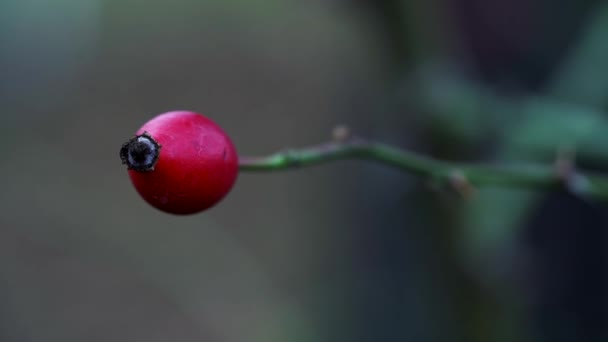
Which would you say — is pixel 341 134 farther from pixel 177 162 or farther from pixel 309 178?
pixel 309 178

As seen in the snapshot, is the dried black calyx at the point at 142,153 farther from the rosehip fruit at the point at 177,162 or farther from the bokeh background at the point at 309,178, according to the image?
the bokeh background at the point at 309,178

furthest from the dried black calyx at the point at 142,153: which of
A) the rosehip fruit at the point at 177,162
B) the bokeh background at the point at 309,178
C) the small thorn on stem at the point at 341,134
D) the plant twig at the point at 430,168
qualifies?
the bokeh background at the point at 309,178

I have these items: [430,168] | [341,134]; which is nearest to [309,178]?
[430,168]

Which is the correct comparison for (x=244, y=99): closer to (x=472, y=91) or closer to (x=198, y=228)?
(x=198, y=228)

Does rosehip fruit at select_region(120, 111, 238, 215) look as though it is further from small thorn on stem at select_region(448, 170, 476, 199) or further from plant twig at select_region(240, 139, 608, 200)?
small thorn on stem at select_region(448, 170, 476, 199)

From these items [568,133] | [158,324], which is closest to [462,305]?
[568,133]

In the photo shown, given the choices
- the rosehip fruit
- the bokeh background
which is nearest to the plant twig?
the rosehip fruit
